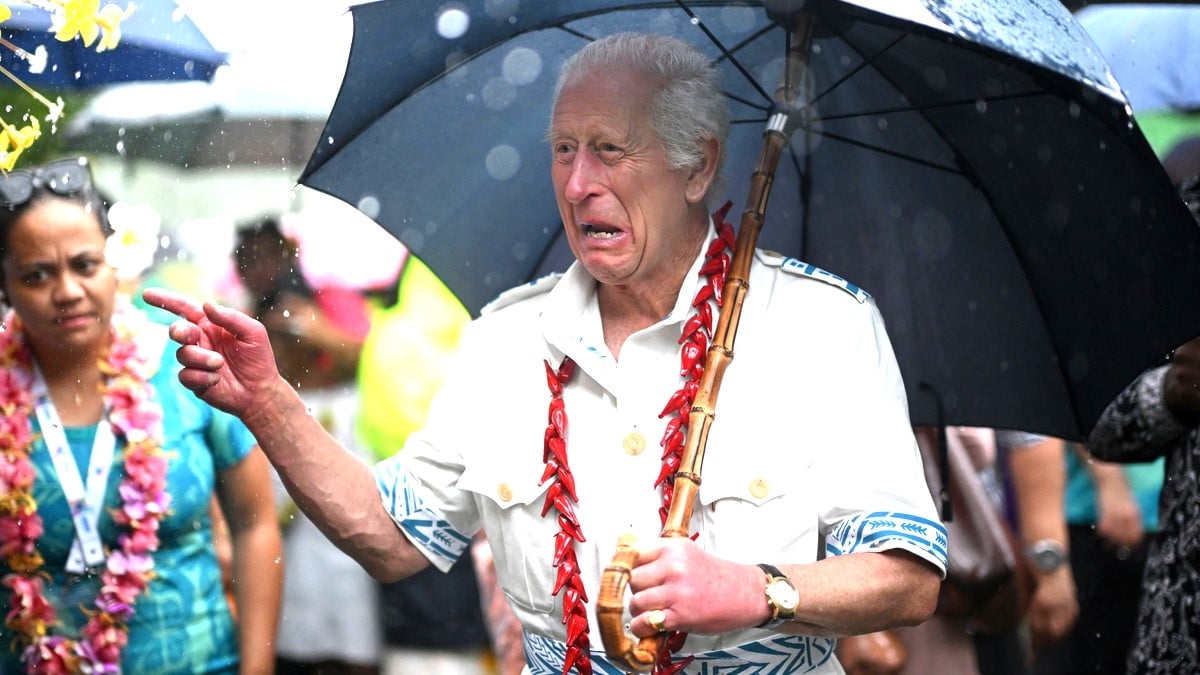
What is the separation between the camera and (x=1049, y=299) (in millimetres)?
2928

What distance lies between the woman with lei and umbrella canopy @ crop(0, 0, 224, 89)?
0.25 metres

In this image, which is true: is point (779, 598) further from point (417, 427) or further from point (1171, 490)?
point (417, 427)

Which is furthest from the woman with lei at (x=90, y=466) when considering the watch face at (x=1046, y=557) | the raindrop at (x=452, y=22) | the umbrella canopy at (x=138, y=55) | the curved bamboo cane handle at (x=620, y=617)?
the watch face at (x=1046, y=557)

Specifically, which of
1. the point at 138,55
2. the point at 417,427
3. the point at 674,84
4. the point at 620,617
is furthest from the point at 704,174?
the point at 417,427

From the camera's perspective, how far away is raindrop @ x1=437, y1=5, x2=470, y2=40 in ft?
9.71

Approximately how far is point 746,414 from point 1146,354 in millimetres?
843

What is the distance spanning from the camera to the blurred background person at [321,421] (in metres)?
5.40

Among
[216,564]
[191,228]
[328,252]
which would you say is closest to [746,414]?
[216,564]

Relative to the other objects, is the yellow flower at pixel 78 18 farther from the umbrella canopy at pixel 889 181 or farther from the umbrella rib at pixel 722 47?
the umbrella rib at pixel 722 47

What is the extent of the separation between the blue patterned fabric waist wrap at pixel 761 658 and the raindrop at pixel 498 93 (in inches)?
47.2

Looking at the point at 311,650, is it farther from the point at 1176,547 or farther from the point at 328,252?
the point at 1176,547

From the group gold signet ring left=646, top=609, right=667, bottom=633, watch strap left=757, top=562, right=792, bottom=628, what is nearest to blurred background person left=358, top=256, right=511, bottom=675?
watch strap left=757, top=562, right=792, bottom=628

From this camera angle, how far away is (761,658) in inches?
99.9

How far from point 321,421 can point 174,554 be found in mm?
1768
